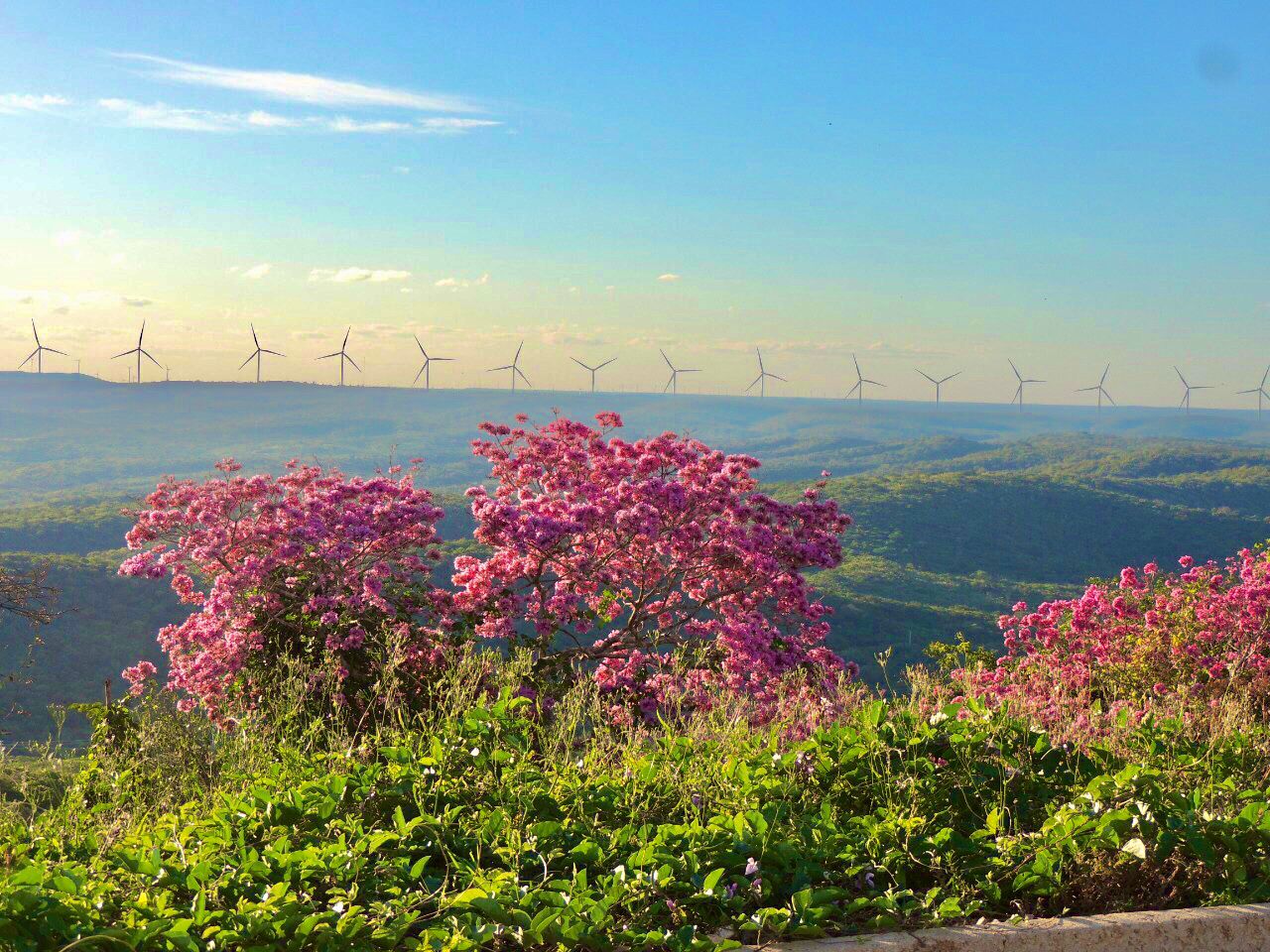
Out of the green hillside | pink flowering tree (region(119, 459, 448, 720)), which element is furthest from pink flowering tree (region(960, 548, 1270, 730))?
the green hillside

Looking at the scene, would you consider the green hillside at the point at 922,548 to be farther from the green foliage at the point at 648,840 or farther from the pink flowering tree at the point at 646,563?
the green foliage at the point at 648,840

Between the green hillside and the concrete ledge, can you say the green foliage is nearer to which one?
the concrete ledge

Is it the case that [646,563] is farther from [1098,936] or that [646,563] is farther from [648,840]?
[1098,936]

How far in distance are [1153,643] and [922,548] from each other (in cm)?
8319

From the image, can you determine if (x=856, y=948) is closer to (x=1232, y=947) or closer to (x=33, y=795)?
(x=1232, y=947)

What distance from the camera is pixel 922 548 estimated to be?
91875 mm

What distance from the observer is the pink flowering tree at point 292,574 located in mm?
9500

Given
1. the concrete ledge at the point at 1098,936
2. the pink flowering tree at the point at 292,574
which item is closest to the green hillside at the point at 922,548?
the pink flowering tree at the point at 292,574

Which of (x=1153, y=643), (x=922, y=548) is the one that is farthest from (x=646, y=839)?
(x=922, y=548)

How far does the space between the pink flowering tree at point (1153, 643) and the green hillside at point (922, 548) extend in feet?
116

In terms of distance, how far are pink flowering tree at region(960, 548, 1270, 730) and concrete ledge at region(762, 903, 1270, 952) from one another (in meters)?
4.96

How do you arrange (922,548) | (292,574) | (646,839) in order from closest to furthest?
(646,839), (292,574), (922,548)

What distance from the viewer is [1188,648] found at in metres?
10.9

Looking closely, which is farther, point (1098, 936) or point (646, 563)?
point (646, 563)
